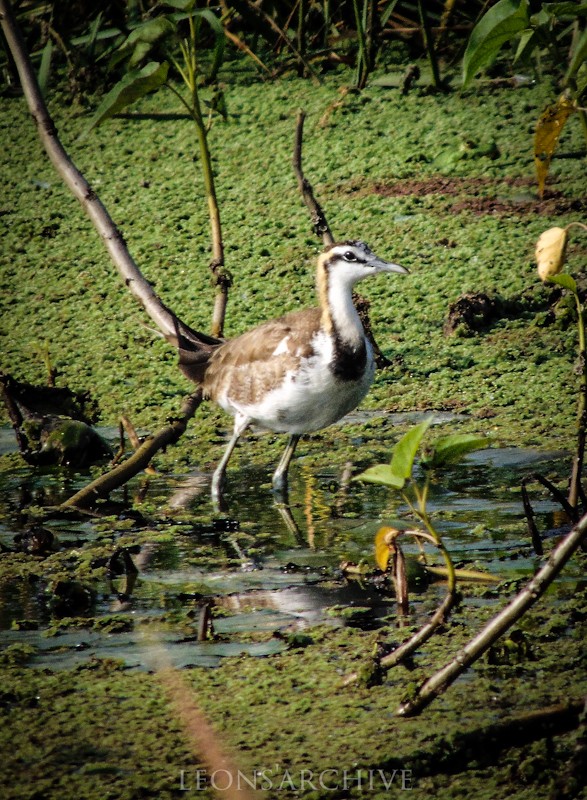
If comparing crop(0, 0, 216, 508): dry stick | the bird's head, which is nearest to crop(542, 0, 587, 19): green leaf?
the bird's head

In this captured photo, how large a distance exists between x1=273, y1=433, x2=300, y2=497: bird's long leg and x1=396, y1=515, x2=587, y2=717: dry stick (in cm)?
292

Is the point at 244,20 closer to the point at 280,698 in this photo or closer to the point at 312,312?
the point at 312,312

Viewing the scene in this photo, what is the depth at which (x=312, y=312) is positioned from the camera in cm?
627

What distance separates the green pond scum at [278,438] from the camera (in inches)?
130

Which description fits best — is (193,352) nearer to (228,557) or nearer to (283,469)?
(283,469)

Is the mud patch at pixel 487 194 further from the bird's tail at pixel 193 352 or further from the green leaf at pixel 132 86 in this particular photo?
the green leaf at pixel 132 86

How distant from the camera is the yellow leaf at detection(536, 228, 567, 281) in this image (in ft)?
11.7

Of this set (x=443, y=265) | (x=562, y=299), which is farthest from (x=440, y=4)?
(x=562, y=299)

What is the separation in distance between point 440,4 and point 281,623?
7416 mm

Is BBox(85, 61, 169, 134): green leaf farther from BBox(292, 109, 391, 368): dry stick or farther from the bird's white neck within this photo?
the bird's white neck

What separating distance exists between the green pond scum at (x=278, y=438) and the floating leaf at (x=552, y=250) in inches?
45.5

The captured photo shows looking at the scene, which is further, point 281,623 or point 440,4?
point 440,4

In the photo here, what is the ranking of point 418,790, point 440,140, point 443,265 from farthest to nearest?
point 440,140, point 443,265, point 418,790

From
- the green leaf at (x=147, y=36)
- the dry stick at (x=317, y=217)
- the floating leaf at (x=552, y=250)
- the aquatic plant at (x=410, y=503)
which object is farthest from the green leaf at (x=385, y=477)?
the green leaf at (x=147, y=36)
